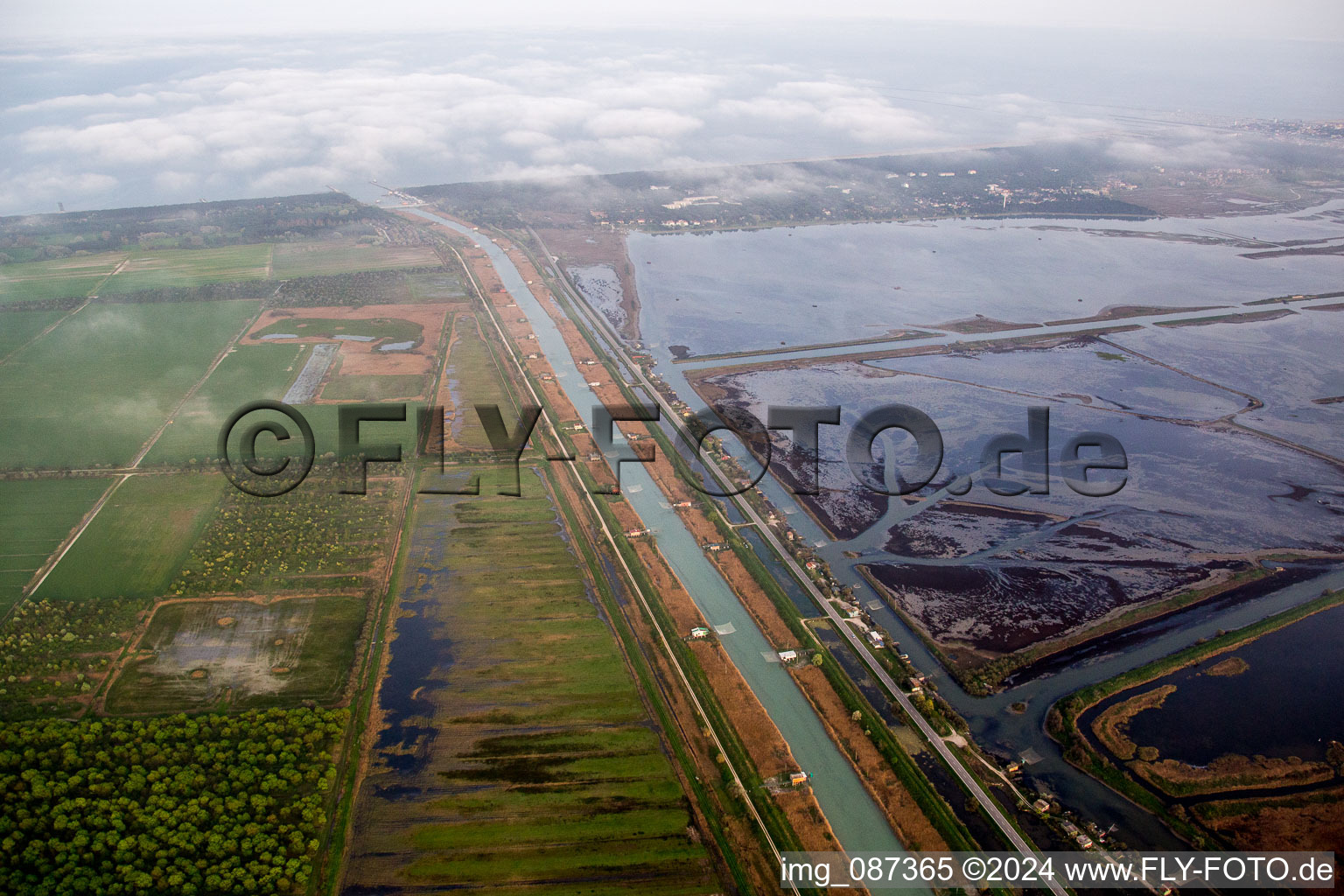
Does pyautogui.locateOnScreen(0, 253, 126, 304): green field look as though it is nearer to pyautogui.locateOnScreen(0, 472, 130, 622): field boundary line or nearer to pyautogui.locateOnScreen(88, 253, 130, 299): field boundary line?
pyautogui.locateOnScreen(88, 253, 130, 299): field boundary line

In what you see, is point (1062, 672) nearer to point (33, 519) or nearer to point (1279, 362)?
point (1279, 362)

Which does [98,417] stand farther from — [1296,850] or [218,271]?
[1296,850]

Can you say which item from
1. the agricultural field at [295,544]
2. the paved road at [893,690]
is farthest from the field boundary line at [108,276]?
the paved road at [893,690]

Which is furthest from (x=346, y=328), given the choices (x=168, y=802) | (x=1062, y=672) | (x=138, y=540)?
(x=1062, y=672)

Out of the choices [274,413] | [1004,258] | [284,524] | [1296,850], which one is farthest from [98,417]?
[1004,258]

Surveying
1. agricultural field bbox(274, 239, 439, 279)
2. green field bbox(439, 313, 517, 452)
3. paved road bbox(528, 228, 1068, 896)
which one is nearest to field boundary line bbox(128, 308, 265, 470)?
agricultural field bbox(274, 239, 439, 279)

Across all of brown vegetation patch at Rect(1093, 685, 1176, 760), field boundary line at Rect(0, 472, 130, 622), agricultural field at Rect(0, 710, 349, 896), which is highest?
field boundary line at Rect(0, 472, 130, 622)
